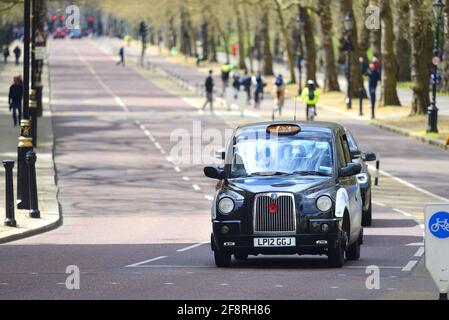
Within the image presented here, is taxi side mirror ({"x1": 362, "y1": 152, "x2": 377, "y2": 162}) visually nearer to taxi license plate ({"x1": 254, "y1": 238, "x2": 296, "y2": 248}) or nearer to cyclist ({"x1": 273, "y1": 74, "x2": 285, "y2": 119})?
taxi license plate ({"x1": 254, "y1": 238, "x2": 296, "y2": 248})

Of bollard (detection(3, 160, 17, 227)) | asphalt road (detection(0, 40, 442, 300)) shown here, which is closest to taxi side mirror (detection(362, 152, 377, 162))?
asphalt road (detection(0, 40, 442, 300))

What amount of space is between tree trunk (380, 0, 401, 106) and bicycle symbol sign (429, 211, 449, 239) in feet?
165

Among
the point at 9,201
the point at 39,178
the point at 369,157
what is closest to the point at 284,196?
the point at 369,157

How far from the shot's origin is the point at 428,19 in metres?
61.3

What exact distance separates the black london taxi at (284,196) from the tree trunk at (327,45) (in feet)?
196

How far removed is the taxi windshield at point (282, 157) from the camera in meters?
19.6

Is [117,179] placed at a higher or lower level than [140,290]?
lower

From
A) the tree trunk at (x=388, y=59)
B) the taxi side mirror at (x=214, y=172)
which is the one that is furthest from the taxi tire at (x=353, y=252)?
the tree trunk at (x=388, y=59)

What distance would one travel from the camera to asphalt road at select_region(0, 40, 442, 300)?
642 inches

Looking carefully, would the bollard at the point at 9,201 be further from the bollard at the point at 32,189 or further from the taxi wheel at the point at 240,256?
the taxi wheel at the point at 240,256

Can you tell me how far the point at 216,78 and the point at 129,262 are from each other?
90.9m
